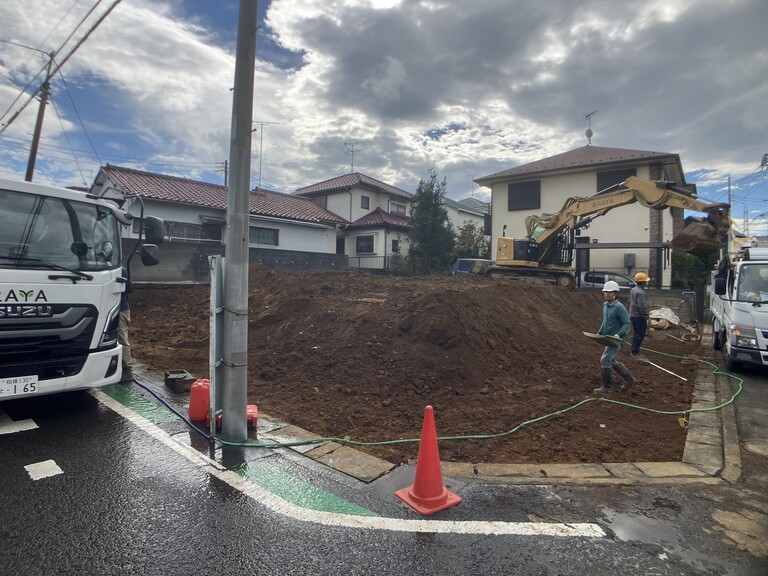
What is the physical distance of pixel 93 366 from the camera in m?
4.30

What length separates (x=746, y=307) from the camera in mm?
7164

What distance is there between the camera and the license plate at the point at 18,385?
370 cm

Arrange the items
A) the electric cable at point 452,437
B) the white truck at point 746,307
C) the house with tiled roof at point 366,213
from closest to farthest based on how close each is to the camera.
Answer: the electric cable at point 452,437 < the white truck at point 746,307 < the house with tiled roof at point 366,213

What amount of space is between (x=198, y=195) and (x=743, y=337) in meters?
20.1

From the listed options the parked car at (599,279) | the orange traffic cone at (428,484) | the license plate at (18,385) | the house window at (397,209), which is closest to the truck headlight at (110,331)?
the license plate at (18,385)

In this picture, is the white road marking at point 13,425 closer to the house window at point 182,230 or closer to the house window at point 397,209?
the house window at point 182,230

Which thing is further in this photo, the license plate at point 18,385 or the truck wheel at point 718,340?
the truck wheel at point 718,340

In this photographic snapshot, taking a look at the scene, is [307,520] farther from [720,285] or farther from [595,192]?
[595,192]

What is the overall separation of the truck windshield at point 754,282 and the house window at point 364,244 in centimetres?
2010

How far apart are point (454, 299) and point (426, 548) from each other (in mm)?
5609

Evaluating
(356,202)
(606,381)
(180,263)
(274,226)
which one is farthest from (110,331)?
(356,202)

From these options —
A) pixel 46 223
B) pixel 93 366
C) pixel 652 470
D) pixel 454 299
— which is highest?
pixel 46 223

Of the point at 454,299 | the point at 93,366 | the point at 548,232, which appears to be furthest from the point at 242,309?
the point at 548,232

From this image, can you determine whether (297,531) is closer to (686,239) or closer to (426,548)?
(426,548)
